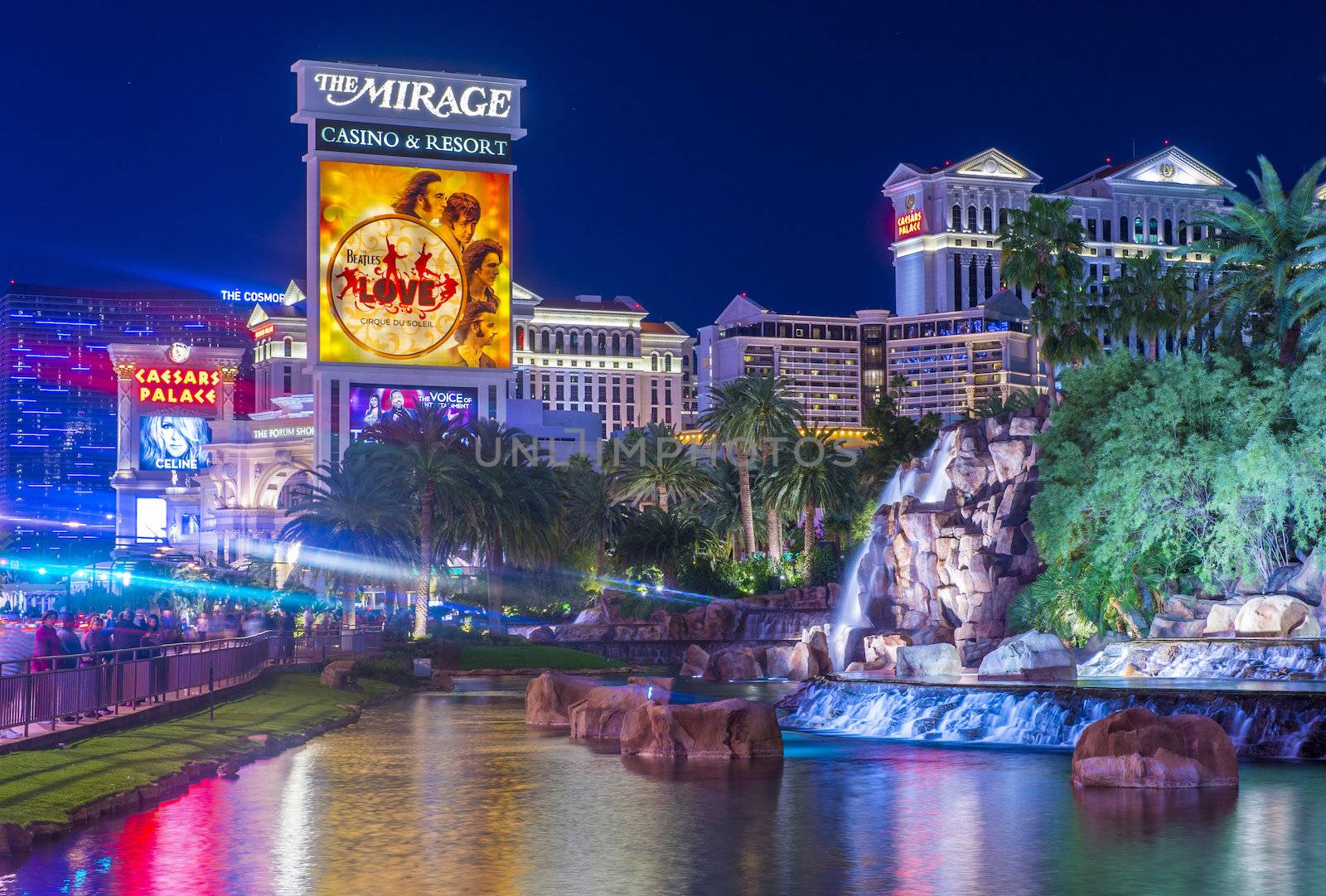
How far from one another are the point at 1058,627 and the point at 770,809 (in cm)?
3025

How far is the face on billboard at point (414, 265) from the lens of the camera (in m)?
119

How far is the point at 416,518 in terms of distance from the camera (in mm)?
74750

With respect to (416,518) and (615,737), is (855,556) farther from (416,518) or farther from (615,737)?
(615,737)

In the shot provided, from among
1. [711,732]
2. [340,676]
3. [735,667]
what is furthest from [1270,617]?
[340,676]

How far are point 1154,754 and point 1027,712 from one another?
767 centimetres

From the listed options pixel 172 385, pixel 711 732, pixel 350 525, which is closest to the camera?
pixel 711 732

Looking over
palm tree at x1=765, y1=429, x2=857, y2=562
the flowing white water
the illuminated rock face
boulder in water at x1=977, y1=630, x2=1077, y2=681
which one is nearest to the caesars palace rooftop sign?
palm tree at x1=765, y1=429, x2=857, y2=562

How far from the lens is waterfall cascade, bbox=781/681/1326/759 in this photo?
28.9 meters

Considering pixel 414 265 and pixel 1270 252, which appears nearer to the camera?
pixel 1270 252

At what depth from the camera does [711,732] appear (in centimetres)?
3028

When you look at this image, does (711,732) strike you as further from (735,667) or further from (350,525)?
(350,525)

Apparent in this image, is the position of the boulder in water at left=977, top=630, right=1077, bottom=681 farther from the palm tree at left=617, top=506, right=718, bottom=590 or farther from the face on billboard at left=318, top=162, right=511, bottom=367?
the face on billboard at left=318, top=162, right=511, bottom=367

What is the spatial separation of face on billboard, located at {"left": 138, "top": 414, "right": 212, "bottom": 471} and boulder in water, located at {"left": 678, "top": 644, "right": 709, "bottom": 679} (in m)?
138

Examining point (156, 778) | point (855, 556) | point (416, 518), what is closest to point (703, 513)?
point (855, 556)
